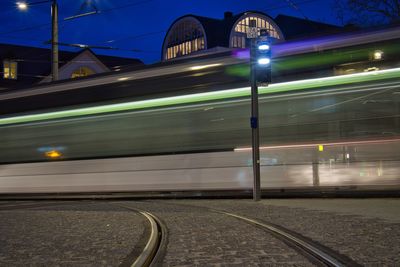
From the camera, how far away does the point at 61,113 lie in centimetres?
1438

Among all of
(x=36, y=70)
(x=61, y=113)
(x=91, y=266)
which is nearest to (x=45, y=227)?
(x=91, y=266)

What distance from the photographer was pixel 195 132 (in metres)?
12.2

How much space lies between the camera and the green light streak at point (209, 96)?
10.5 meters

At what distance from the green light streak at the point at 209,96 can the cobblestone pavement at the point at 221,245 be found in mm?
3685

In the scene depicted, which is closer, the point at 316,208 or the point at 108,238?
the point at 108,238

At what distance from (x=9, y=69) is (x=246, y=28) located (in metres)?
28.3

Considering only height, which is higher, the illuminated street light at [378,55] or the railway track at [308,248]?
the illuminated street light at [378,55]

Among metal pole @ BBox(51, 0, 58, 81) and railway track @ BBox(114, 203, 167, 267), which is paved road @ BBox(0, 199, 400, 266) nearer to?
railway track @ BBox(114, 203, 167, 267)

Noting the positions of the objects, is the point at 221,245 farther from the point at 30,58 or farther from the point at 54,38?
the point at 30,58

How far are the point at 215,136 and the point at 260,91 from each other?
4.75 ft

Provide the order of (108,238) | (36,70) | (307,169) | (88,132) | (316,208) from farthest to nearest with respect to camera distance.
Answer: (36,70) < (88,132) < (307,169) < (316,208) < (108,238)

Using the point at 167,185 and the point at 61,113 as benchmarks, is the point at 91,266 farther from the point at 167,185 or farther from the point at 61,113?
the point at 61,113

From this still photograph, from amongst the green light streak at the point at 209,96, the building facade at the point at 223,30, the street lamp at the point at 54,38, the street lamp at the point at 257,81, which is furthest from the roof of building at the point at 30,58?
the street lamp at the point at 257,81

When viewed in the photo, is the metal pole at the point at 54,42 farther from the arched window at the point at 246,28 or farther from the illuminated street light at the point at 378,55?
the arched window at the point at 246,28
